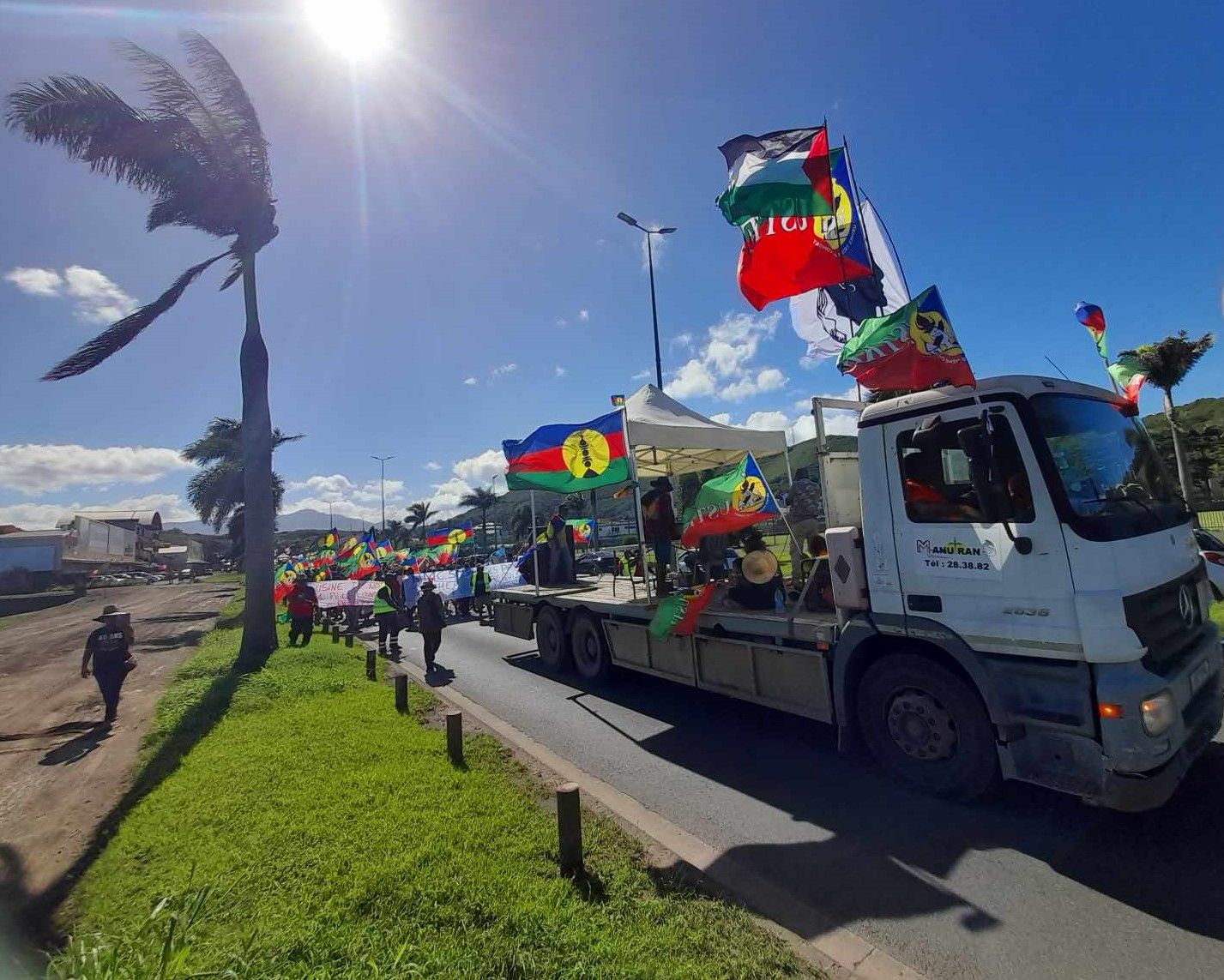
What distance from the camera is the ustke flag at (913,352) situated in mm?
4438

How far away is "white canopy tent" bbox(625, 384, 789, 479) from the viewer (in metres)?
8.40

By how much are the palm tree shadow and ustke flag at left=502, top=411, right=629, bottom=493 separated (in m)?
4.99

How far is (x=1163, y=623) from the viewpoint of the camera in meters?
3.79

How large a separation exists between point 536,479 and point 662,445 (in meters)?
Answer: 1.85

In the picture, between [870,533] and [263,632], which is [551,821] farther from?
[263,632]

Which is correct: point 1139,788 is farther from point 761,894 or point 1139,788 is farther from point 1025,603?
point 761,894

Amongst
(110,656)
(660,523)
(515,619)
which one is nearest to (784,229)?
(660,523)

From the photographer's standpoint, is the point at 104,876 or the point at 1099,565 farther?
the point at 104,876

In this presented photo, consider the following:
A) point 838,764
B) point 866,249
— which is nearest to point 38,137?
point 866,249

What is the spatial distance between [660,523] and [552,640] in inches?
116

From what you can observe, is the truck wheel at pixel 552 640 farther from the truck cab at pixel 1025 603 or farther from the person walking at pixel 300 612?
the person walking at pixel 300 612

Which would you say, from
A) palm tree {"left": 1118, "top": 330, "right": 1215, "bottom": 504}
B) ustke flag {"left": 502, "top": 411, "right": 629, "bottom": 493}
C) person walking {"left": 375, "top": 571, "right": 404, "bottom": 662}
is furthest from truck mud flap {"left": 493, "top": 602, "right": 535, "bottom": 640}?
palm tree {"left": 1118, "top": 330, "right": 1215, "bottom": 504}

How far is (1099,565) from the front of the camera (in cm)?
357

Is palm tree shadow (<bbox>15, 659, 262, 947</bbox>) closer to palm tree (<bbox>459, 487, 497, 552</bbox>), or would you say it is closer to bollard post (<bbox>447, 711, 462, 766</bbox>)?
bollard post (<bbox>447, 711, 462, 766</bbox>)
